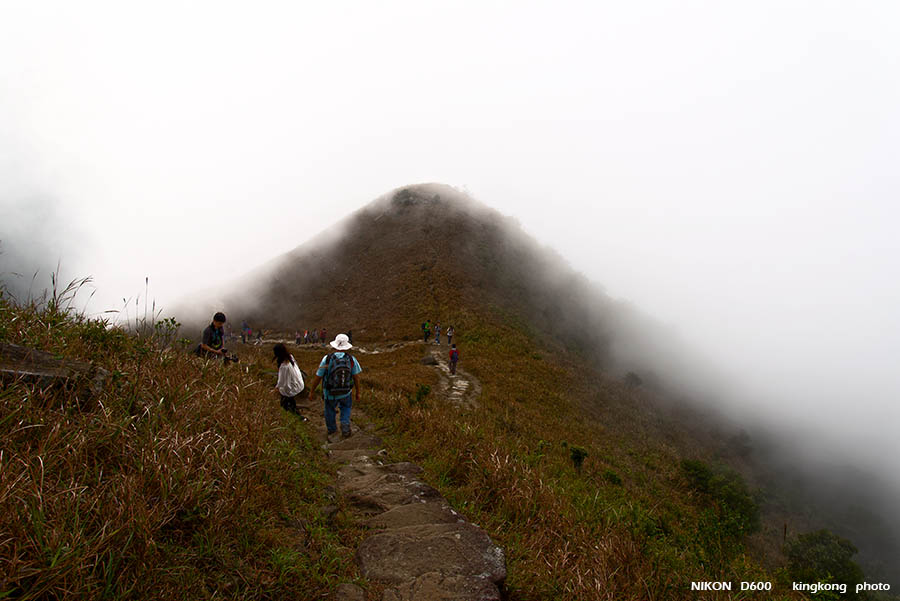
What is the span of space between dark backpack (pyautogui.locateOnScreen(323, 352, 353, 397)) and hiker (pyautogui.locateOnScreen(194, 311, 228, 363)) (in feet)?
8.62

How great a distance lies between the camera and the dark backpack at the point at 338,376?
7.76 meters

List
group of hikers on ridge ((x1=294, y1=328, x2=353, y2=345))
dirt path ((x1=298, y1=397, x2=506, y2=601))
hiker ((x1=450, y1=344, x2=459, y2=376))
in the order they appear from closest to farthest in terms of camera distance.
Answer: dirt path ((x1=298, y1=397, x2=506, y2=601))
hiker ((x1=450, y1=344, x2=459, y2=376))
group of hikers on ridge ((x1=294, y1=328, x2=353, y2=345))

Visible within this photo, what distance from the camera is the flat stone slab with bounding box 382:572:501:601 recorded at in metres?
3.25

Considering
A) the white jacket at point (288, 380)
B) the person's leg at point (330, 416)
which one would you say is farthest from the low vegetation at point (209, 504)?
the white jacket at point (288, 380)

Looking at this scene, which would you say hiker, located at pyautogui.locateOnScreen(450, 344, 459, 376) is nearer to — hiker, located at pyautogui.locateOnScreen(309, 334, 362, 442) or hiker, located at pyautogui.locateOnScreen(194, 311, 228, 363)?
hiker, located at pyautogui.locateOnScreen(309, 334, 362, 442)

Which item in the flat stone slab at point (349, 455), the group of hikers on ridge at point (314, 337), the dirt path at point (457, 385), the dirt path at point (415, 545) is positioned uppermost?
the dirt path at point (415, 545)

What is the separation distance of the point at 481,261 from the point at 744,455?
35881mm

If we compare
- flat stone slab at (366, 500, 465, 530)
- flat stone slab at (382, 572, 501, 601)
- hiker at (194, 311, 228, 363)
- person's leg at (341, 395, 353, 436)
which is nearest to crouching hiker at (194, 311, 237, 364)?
hiker at (194, 311, 228, 363)

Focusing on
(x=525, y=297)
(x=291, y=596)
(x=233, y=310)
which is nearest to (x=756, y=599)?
(x=291, y=596)

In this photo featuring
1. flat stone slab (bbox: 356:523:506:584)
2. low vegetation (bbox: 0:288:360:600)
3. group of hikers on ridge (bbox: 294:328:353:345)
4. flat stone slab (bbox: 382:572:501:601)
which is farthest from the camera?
group of hikers on ridge (bbox: 294:328:353:345)

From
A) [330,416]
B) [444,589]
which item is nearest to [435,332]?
[330,416]

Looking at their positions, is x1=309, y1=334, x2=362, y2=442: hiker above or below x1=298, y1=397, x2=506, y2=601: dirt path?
above

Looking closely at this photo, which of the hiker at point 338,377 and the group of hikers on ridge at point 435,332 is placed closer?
the hiker at point 338,377

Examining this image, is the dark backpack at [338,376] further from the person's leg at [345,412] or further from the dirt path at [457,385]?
the dirt path at [457,385]
